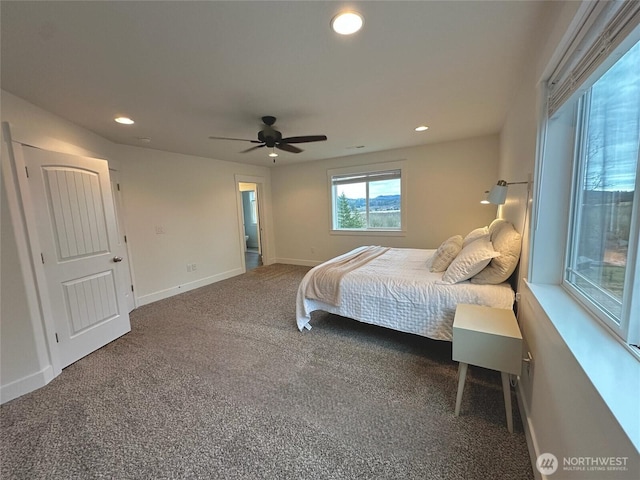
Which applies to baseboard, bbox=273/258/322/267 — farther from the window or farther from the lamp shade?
the lamp shade

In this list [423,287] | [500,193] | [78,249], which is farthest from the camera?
[78,249]

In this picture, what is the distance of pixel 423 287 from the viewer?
2.31 meters

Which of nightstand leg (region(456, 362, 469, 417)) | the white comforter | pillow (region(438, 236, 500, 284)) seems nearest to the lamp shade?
pillow (region(438, 236, 500, 284))

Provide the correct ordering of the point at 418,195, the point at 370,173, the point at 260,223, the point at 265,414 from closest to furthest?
the point at 265,414
the point at 418,195
the point at 370,173
the point at 260,223

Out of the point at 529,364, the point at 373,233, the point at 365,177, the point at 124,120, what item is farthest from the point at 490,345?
the point at 365,177

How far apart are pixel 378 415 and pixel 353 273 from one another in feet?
4.30

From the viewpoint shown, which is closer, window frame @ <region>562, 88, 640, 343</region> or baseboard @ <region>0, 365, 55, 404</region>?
window frame @ <region>562, 88, 640, 343</region>

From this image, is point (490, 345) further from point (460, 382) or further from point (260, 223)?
point (260, 223)

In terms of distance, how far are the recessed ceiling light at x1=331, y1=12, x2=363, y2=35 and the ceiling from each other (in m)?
0.04

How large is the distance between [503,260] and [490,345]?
860 mm

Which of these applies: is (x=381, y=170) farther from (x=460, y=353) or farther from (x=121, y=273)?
(x=121, y=273)

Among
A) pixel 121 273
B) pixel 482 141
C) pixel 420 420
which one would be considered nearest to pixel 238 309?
pixel 121 273

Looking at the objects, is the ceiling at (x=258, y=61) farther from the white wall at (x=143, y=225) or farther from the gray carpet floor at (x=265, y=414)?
the gray carpet floor at (x=265, y=414)

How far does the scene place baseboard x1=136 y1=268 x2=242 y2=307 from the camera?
12.8ft
